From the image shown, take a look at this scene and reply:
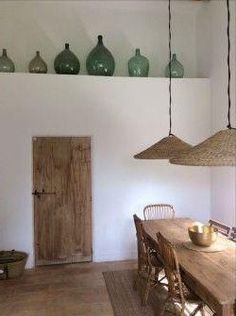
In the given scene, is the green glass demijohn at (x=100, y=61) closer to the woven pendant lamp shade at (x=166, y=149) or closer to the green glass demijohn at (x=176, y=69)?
the green glass demijohn at (x=176, y=69)

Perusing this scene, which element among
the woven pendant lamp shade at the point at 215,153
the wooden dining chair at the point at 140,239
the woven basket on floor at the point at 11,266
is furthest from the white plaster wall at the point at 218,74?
the woven basket on floor at the point at 11,266

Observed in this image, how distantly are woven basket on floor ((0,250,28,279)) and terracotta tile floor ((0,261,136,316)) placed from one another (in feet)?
0.31

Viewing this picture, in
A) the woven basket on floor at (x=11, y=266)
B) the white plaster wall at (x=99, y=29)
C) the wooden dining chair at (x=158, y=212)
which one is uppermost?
the white plaster wall at (x=99, y=29)

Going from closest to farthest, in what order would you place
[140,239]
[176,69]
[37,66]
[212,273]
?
[212,273]
[140,239]
[37,66]
[176,69]

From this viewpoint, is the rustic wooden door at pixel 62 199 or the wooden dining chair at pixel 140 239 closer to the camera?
the wooden dining chair at pixel 140 239

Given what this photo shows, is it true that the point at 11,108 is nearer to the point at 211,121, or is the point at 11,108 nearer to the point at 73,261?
the point at 73,261

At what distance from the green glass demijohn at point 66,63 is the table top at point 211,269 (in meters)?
2.81

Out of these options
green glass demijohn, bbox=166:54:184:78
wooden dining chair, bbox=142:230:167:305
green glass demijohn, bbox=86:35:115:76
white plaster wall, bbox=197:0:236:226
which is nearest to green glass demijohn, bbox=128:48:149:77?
green glass demijohn, bbox=86:35:115:76

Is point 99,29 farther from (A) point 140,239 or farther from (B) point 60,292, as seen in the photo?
(B) point 60,292

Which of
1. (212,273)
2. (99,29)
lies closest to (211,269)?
(212,273)

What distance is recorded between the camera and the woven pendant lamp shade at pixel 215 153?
214 centimetres

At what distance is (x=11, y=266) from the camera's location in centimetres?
436

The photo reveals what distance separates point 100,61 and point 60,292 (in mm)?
3288

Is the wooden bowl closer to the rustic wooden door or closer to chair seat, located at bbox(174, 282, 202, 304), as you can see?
chair seat, located at bbox(174, 282, 202, 304)
